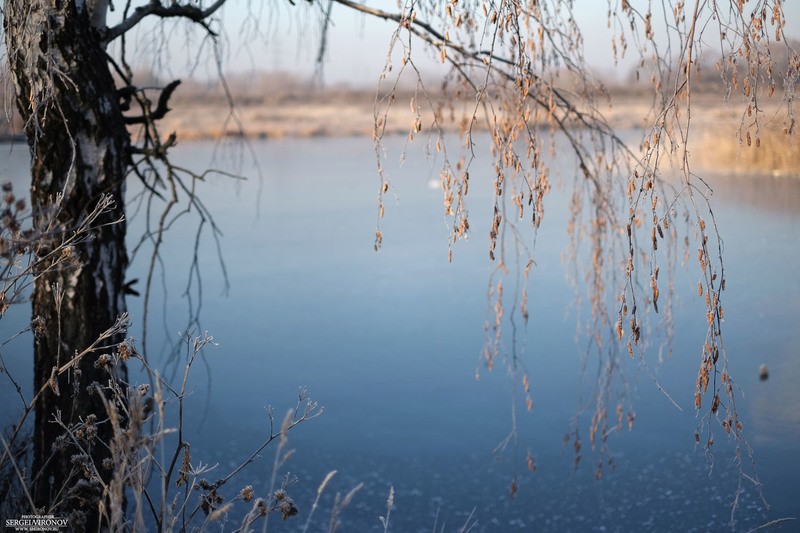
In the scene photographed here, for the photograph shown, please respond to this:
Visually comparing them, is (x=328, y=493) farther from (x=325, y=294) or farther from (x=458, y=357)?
(x=325, y=294)

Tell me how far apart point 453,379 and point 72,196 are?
95.7 inches

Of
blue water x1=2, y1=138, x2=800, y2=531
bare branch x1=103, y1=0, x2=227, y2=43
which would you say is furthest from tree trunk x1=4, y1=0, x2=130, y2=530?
blue water x1=2, y1=138, x2=800, y2=531

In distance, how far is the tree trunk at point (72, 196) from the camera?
207cm

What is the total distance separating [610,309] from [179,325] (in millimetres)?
2515

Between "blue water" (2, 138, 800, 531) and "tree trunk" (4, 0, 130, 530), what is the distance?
0.38 meters

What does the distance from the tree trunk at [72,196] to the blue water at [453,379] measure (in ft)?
1.26

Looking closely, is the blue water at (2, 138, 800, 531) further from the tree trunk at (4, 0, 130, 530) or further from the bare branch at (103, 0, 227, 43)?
the bare branch at (103, 0, 227, 43)

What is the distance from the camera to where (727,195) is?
563 centimetres

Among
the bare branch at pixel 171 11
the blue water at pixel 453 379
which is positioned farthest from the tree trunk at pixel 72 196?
the blue water at pixel 453 379

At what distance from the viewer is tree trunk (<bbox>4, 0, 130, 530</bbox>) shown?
2074mm

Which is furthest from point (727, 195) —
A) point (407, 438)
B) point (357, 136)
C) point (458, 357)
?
point (357, 136)

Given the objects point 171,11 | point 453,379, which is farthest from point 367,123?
point 171,11

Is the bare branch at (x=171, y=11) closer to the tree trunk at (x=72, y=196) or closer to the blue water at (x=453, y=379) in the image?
the tree trunk at (x=72, y=196)

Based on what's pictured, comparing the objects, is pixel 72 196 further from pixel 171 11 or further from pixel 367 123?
pixel 367 123
